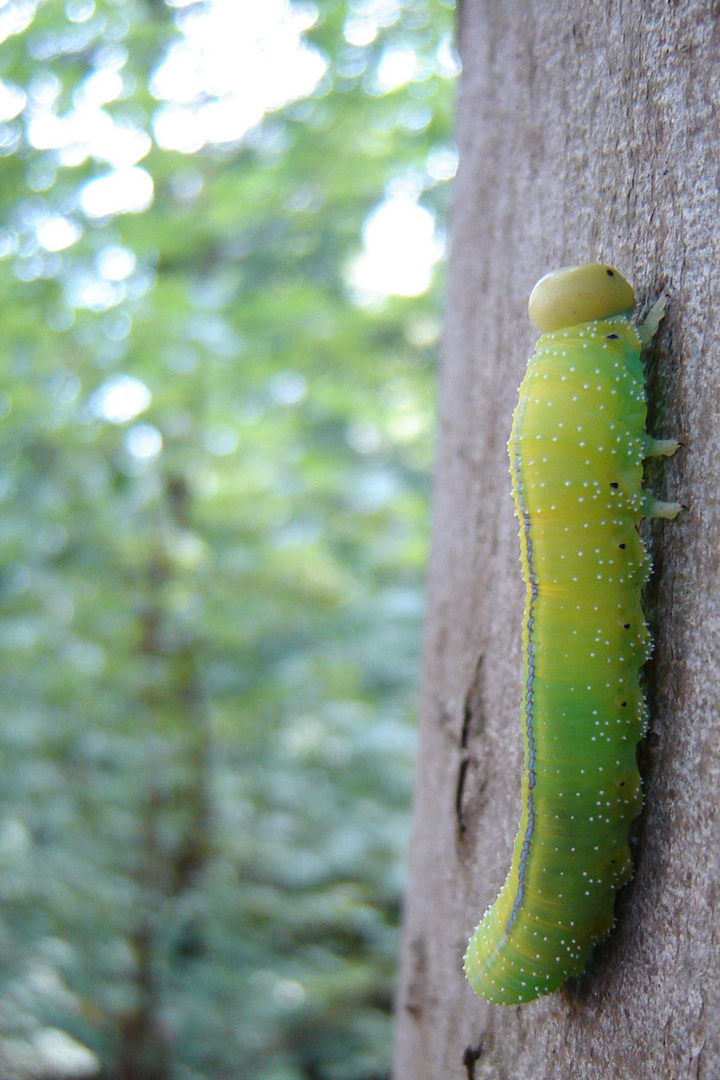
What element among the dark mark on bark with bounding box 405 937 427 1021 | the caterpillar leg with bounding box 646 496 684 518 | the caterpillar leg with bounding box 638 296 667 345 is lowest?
the dark mark on bark with bounding box 405 937 427 1021

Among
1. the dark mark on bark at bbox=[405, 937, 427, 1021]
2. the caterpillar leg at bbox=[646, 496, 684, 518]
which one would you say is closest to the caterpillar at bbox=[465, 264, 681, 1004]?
the caterpillar leg at bbox=[646, 496, 684, 518]

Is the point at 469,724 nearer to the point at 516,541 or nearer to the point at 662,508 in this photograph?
the point at 516,541

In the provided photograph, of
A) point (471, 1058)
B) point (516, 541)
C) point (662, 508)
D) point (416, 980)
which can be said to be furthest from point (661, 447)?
point (416, 980)

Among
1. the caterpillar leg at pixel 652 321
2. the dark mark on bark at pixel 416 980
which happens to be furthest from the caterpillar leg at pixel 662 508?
the dark mark on bark at pixel 416 980

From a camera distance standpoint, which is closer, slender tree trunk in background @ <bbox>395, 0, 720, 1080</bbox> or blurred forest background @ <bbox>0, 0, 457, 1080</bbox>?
slender tree trunk in background @ <bbox>395, 0, 720, 1080</bbox>

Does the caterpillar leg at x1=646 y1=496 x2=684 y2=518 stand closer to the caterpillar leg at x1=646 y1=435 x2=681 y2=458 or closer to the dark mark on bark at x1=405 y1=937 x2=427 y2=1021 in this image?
the caterpillar leg at x1=646 y1=435 x2=681 y2=458

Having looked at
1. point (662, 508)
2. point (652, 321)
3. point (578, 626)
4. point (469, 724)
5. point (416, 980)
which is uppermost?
point (652, 321)

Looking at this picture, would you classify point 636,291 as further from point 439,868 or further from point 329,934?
point 329,934
